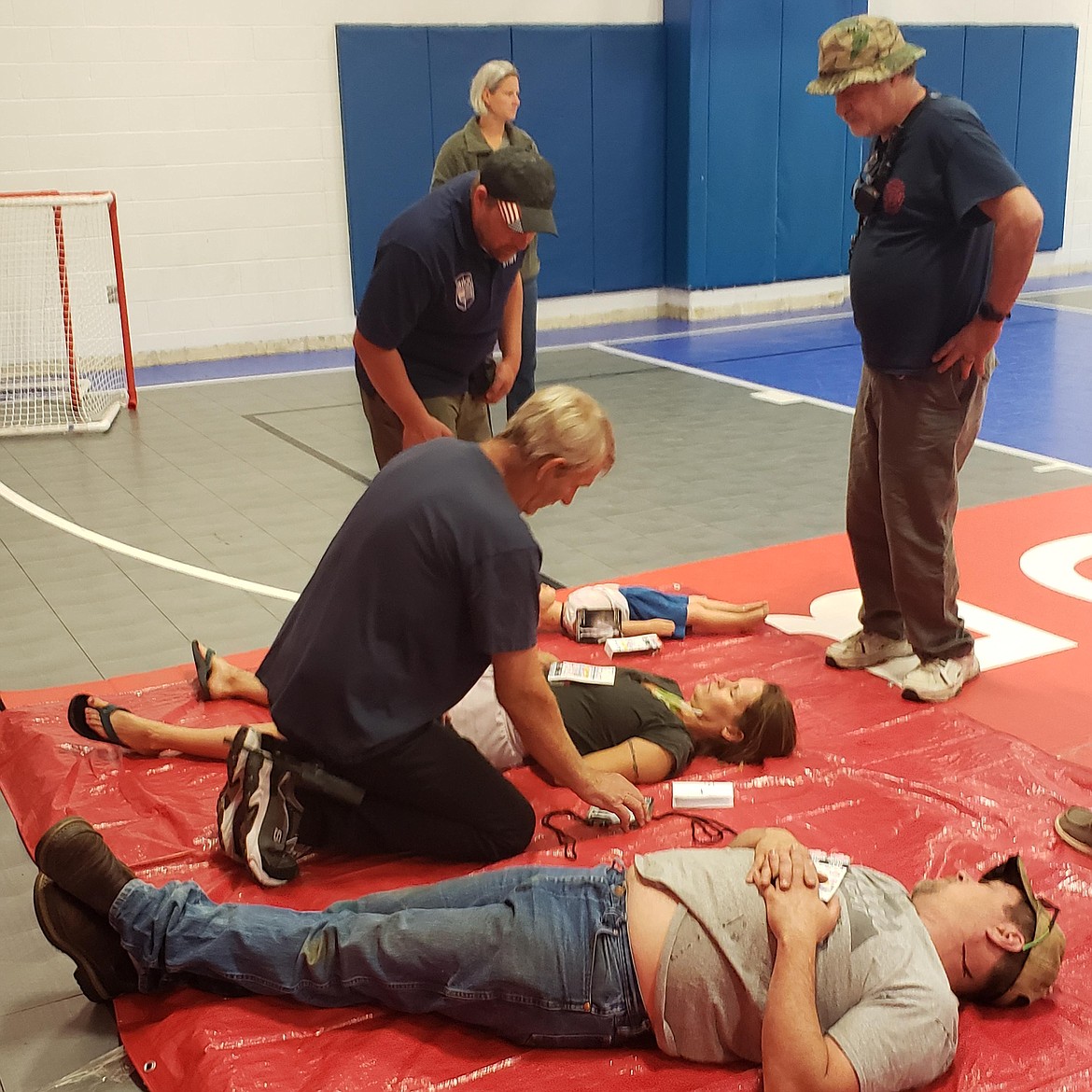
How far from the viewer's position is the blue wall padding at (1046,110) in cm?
1369

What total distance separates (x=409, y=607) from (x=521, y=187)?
171cm

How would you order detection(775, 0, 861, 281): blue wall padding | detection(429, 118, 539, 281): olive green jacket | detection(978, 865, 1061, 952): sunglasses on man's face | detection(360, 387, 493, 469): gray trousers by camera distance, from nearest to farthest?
detection(978, 865, 1061, 952): sunglasses on man's face < detection(360, 387, 493, 469): gray trousers < detection(429, 118, 539, 281): olive green jacket < detection(775, 0, 861, 281): blue wall padding

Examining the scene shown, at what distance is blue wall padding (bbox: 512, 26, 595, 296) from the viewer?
1102cm

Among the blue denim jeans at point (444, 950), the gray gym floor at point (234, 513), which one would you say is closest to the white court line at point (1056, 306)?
the gray gym floor at point (234, 513)

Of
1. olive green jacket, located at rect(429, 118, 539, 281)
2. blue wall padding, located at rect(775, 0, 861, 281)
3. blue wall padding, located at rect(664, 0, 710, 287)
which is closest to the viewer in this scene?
olive green jacket, located at rect(429, 118, 539, 281)

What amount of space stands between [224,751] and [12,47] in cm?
752

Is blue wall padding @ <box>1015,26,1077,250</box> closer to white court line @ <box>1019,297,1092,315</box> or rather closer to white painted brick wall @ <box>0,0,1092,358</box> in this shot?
white court line @ <box>1019,297,1092,315</box>

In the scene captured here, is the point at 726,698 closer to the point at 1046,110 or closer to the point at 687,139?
the point at 687,139

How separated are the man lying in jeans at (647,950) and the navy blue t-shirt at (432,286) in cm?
214

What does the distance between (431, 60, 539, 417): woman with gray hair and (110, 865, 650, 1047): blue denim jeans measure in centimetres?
434

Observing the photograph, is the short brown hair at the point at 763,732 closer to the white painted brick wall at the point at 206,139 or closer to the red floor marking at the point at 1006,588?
the red floor marking at the point at 1006,588

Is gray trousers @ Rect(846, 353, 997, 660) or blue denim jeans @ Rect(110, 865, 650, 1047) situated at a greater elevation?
gray trousers @ Rect(846, 353, 997, 660)

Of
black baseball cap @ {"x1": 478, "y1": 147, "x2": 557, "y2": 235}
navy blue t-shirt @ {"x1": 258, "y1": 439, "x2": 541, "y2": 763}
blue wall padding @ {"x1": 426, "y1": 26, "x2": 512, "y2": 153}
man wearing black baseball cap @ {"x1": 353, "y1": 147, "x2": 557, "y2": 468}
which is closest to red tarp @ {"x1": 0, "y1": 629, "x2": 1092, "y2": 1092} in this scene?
navy blue t-shirt @ {"x1": 258, "y1": 439, "x2": 541, "y2": 763}

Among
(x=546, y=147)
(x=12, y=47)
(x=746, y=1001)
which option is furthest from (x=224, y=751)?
(x=546, y=147)
